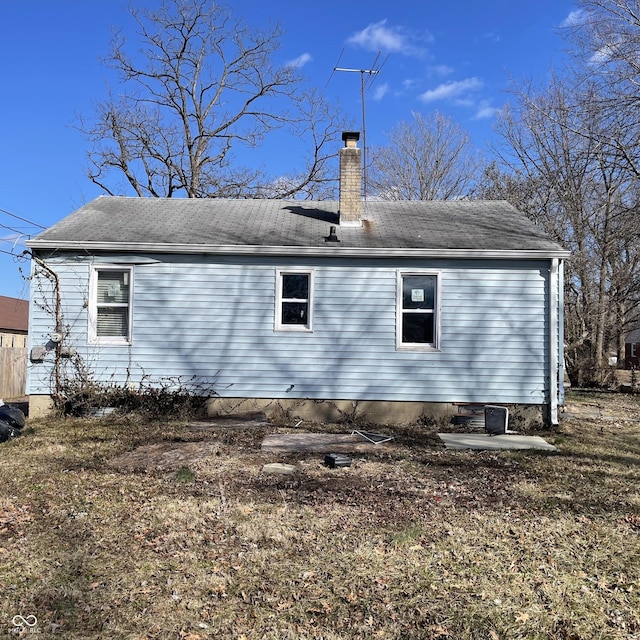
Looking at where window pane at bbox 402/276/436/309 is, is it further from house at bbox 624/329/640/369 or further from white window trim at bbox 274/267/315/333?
house at bbox 624/329/640/369

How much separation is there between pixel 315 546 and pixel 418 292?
623cm

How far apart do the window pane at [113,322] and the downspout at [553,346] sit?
767 cm

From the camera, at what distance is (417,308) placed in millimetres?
9547

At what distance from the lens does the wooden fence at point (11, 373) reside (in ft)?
50.9

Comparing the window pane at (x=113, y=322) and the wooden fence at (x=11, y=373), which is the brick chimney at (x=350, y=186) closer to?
the window pane at (x=113, y=322)

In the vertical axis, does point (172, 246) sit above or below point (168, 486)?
above

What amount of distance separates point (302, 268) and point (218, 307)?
1.70 meters

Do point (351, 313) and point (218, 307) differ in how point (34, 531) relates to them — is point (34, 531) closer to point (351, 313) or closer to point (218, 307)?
point (218, 307)

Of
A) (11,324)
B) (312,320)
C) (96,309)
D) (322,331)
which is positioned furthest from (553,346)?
(11,324)

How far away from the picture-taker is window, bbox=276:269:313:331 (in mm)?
9531

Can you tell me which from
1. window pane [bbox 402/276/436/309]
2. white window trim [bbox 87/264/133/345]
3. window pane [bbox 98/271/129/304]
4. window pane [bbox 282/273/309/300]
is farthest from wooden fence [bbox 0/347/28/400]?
window pane [bbox 402/276/436/309]

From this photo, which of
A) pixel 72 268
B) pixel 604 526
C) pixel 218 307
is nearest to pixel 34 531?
pixel 604 526

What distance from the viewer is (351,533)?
14.1 feet

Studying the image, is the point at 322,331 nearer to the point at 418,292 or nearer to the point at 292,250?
the point at 292,250
